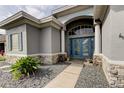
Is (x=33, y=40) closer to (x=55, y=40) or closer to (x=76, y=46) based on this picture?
(x=55, y=40)

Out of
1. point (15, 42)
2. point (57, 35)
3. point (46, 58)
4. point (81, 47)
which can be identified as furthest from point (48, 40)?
point (81, 47)

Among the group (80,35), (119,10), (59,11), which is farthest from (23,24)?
(119,10)

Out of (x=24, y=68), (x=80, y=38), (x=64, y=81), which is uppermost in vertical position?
Answer: (x=80, y=38)

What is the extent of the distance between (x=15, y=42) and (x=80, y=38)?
20.2 feet

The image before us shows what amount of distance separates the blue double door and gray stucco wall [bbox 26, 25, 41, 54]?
13.0ft

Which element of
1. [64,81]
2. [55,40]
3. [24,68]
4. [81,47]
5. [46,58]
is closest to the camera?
[64,81]

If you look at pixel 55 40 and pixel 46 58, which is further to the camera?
pixel 55 40

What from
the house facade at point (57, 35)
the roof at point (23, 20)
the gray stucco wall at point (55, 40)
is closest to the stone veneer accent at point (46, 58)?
the house facade at point (57, 35)

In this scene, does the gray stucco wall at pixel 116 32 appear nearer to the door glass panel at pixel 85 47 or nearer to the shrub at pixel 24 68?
the shrub at pixel 24 68

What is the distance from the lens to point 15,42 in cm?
784

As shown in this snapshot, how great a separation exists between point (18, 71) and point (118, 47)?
4.66m

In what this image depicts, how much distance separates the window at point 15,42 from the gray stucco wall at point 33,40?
66 centimetres

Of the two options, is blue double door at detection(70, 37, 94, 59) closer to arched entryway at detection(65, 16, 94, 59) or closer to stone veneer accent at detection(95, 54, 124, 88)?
arched entryway at detection(65, 16, 94, 59)

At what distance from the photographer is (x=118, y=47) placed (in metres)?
3.45
